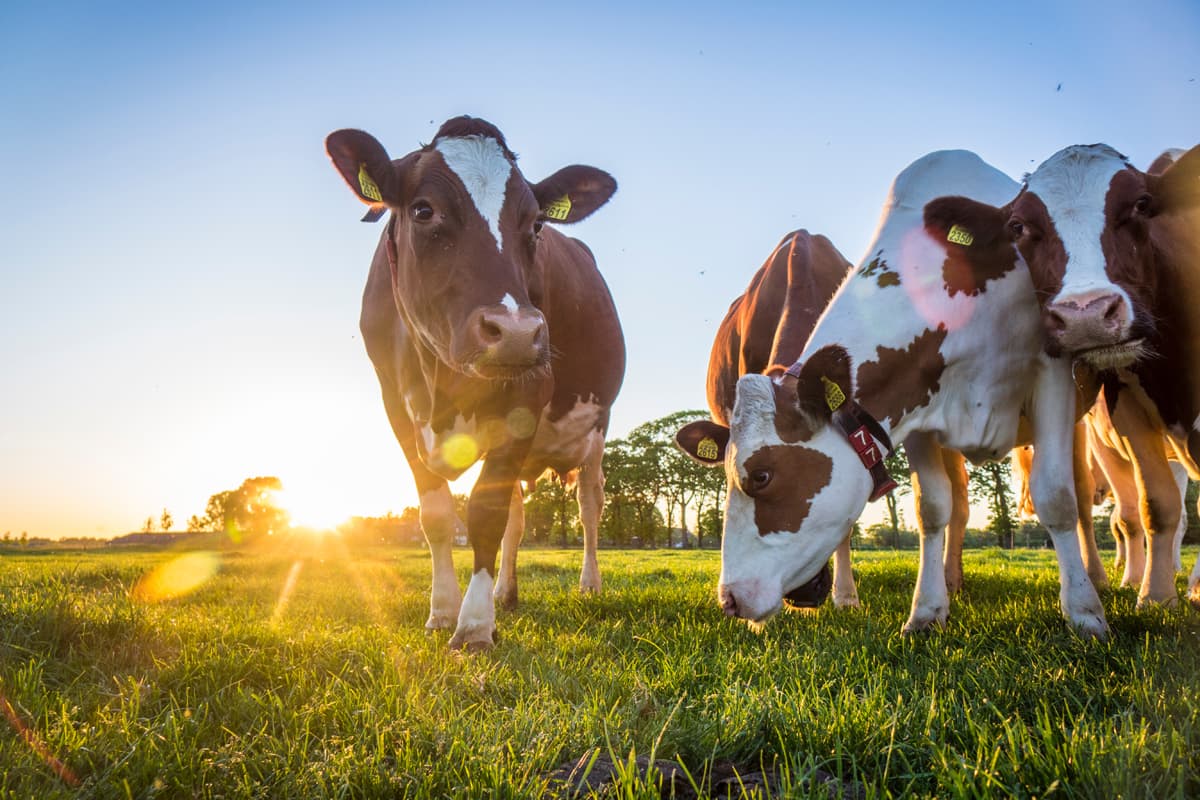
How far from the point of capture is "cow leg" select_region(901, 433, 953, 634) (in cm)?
478

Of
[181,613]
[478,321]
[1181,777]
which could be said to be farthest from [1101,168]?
[181,613]

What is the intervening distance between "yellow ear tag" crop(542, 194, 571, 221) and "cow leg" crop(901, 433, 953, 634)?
2740 mm

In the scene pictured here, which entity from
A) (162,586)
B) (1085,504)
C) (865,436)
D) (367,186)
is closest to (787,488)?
(865,436)

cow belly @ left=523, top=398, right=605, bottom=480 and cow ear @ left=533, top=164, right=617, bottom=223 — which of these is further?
cow belly @ left=523, top=398, right=605, bottom=480

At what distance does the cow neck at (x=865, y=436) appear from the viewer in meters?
4.38

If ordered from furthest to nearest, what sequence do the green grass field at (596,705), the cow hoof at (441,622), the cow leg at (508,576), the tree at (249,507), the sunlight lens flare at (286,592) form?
the tree at (249,507)
the cow leg at (508,576)
the sunlight lens flare at (286,592)
the cow hoof at (441,622)
the green grass field at (596,705)

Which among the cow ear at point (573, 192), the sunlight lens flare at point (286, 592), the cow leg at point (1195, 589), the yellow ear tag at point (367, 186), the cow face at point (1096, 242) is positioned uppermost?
the cow ear at point (573, 192)

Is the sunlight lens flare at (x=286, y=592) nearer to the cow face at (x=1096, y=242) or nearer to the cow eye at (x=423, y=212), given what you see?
the cow eye at (x=423, y=212)

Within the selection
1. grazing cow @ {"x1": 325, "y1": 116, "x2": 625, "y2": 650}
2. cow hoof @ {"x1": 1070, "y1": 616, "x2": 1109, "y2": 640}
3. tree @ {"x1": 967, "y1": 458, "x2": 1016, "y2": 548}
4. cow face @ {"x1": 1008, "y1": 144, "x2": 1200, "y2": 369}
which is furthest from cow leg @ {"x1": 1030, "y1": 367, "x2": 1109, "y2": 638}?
tree @ {"x1": 967, "y1": 458, "x2": 1016, "y2": 548}

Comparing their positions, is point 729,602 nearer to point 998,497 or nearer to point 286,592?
point 286,592

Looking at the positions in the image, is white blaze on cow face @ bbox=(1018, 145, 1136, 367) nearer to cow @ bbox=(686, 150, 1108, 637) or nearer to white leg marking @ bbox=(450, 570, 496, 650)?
cow @ bbox=(686, 150, 1108, 637)

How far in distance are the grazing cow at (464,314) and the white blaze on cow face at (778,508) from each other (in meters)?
1.26

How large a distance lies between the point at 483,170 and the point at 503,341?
1256mm

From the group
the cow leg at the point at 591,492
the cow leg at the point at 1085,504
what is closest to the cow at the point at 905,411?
the cow leg at the point at 1085,504
